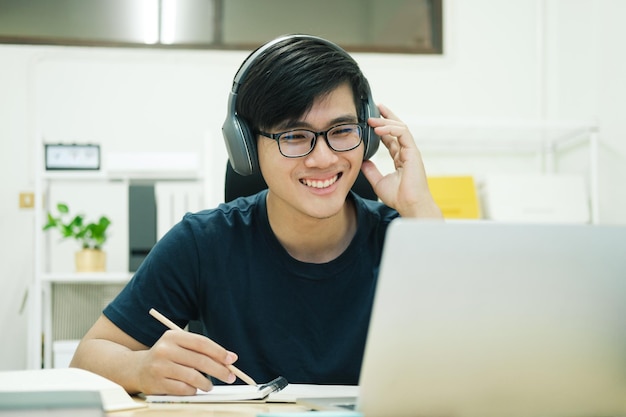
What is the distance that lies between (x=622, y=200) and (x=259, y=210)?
7.23 feet

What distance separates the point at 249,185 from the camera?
145cm

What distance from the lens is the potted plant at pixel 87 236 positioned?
2889 mm

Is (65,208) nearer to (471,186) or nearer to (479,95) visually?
(471,186)

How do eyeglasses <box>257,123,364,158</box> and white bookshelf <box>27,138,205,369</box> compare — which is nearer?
eyeglasses <box>257,123,364,158</box>

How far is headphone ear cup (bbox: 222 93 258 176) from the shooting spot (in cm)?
119

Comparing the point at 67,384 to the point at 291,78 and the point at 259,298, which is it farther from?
the point at 291,78

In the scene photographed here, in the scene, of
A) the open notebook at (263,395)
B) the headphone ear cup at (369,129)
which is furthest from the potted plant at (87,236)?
the open notebook at (263,395)

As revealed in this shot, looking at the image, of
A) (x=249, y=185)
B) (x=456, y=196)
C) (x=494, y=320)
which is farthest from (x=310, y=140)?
(x=456, y=196)

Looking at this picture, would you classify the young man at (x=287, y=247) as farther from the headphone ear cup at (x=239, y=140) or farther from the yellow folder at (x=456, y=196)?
the yellow folder at (x=456, y=196)

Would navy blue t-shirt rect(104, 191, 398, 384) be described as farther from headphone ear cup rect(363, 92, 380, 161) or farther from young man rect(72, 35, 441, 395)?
headphone ear cup rect(363, 92, 380, 161)

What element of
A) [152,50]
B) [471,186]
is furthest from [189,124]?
[471,186]

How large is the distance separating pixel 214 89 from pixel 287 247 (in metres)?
2.33

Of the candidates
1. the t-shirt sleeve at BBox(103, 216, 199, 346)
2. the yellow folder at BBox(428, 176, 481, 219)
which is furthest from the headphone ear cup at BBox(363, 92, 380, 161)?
the yellow folder at BBox(428, 176, 481, 219)

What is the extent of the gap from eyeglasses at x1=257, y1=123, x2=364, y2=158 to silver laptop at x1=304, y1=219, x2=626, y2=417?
601 millimetres
